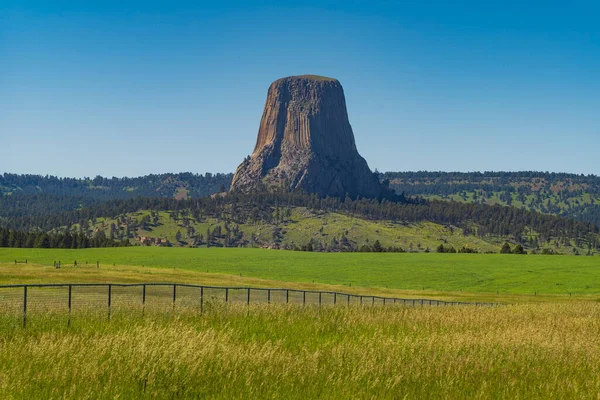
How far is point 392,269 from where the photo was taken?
110812 millimetres

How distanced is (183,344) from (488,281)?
3241 inches

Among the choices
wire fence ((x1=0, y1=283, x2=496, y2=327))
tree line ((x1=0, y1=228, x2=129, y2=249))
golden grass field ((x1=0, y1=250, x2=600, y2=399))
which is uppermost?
golden grass field ((x1=0, y1=250, x2=600, y2=399))

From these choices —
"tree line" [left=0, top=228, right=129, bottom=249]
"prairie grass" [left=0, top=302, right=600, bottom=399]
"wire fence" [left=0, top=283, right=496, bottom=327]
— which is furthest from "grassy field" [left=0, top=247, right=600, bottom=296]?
"prairie grass" [left=0, top=302, right=600, bottom=399]

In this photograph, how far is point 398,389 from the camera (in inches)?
517

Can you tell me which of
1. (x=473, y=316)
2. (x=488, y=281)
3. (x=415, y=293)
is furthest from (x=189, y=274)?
(x=473, y=316)

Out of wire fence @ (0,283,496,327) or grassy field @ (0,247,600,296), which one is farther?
grassy field @ (0,247,600,296)

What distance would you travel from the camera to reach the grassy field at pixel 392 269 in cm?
8519

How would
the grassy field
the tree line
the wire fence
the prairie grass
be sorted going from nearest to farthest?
the prairie grass, the wire fence, the grassy field, the tree line

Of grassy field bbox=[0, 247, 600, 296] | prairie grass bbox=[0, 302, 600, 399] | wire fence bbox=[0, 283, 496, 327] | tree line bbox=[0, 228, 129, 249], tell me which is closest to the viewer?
prairie grass bbox=[0, 302, 600, 399]

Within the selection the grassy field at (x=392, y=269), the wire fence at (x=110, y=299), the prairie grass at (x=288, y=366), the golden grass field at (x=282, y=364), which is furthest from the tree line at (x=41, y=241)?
the prairie grass at (x=288, y=366)

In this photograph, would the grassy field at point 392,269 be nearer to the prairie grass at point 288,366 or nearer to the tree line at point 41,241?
the tree line at point 41,241

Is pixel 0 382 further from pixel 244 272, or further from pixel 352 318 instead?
pixel 244 272

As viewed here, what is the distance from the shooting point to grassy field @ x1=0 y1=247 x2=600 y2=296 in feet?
279

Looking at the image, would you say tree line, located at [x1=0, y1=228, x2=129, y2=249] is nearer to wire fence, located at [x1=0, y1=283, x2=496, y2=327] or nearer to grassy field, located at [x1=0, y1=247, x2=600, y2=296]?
grassy field, located at [x1=0, y1=247, x2=600, y2=296]
